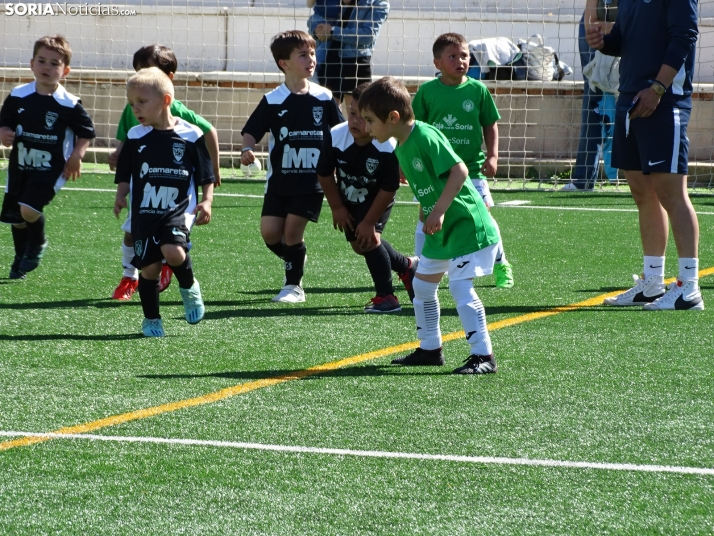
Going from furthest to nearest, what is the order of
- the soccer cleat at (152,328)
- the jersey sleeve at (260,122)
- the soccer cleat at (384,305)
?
the jersey sleeve at (260,122)
the soccer cleat at (384,305)
the soccer cleat at (152,328)

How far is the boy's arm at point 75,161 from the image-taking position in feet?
24.3

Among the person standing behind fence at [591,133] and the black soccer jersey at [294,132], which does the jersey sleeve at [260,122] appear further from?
the person standing behind fence at [591,133]

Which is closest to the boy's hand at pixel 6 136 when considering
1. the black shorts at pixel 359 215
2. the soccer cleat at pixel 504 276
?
the black shorts at pixel 359 215

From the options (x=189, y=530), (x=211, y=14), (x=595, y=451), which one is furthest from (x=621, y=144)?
(x=211, y=14)

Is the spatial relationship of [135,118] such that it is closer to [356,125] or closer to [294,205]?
[294,205]

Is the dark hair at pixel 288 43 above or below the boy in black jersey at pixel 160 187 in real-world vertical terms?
above

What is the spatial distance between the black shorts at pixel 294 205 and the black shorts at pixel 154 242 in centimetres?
134

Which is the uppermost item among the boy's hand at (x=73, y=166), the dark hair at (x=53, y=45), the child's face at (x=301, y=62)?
the dark hair at (x=53, y=45)

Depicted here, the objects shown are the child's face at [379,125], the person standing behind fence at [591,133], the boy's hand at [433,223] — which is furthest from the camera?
the person standing behind fence at [591,133]

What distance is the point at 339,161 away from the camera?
6.36 m

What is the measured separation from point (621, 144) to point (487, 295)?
112 cm

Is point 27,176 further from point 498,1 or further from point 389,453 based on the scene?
point 498,1

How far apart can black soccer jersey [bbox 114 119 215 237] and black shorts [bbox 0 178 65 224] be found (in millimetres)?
1845

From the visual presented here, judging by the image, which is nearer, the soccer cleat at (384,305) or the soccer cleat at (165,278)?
the soccer cleat at (384,305)
